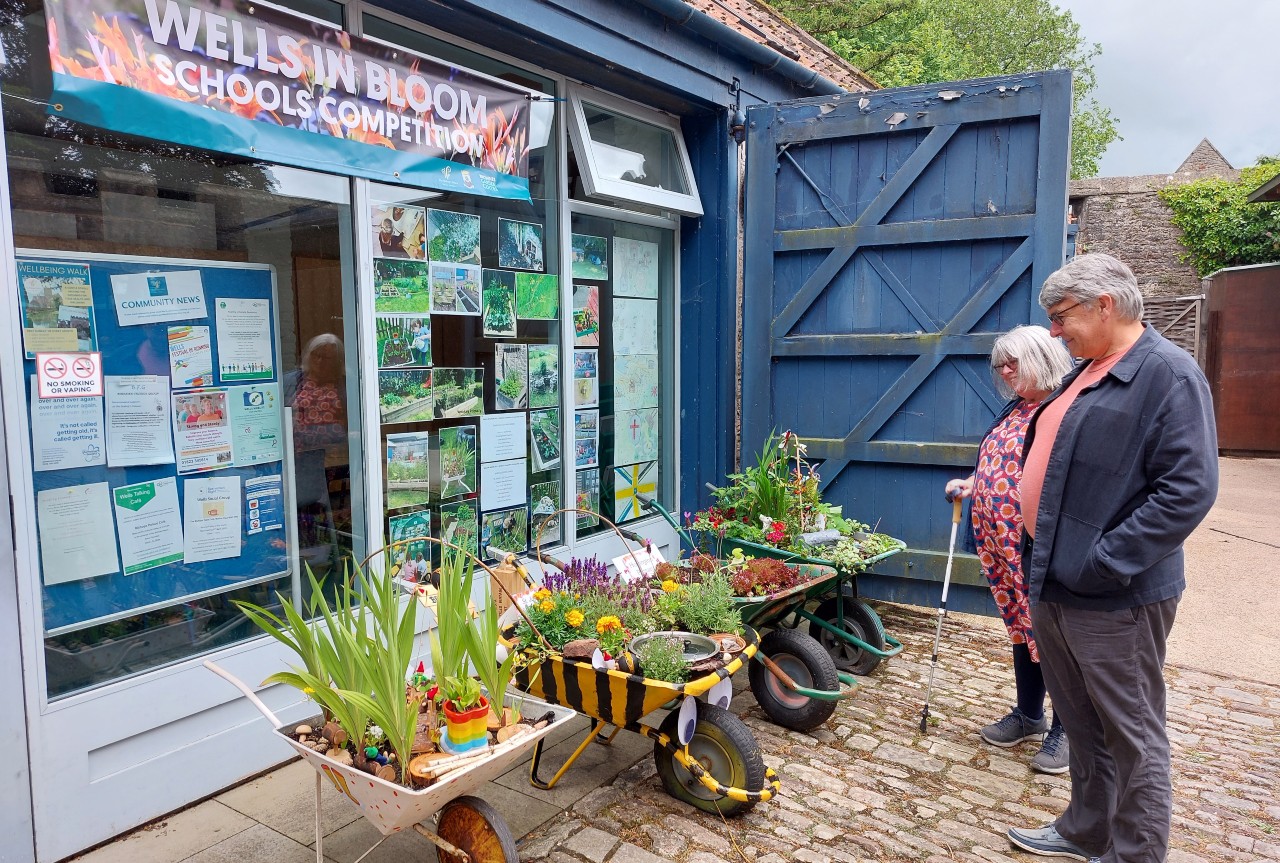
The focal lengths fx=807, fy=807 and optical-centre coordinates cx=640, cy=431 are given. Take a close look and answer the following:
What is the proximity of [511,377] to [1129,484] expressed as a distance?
3275 millimetres

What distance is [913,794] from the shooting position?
3.26m

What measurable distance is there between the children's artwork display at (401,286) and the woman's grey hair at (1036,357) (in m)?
2.78

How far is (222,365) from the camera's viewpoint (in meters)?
3.42

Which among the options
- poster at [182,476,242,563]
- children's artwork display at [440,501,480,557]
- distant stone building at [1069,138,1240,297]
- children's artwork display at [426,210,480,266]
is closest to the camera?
poster at [182,476,242,563]

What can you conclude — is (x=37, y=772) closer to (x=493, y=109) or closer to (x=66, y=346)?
(x=66, y=346)

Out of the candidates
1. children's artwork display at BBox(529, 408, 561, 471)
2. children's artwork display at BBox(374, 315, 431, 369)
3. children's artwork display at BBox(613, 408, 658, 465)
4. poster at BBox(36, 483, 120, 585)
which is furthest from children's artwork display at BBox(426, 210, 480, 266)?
poster at BBox(36, 483, 120, 585)

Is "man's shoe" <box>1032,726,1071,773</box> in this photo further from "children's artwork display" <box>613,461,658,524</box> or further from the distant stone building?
the distant stone building

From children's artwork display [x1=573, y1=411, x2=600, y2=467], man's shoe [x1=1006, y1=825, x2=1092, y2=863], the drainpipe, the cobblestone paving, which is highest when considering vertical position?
the drainpipe

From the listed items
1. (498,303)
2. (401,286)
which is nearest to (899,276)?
(498,303)

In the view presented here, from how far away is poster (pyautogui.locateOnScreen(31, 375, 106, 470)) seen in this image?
285 cm

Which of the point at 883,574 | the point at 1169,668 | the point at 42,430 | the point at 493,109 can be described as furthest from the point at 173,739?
the point at 1169,668

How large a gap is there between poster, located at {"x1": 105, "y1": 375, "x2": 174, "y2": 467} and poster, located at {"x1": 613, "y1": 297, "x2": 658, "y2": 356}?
301 cm

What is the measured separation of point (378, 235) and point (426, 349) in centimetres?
61

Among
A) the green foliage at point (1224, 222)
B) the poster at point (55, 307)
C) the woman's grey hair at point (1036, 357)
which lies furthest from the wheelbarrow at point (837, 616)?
the green foliage at point (1224, 222)
